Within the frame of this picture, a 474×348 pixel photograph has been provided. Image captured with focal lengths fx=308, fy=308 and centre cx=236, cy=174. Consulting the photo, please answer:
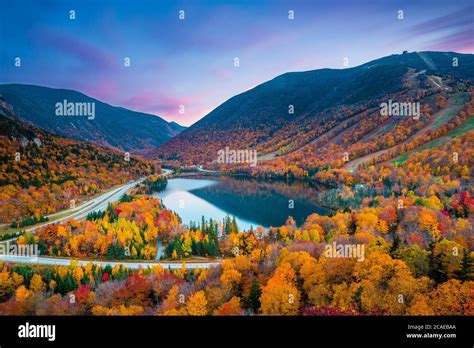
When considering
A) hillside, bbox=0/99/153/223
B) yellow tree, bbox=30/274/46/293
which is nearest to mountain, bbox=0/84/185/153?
hillside, bbox=0/99/153/223

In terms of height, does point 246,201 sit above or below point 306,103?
below

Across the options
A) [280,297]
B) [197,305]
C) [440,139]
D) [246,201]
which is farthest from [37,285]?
[440,139]

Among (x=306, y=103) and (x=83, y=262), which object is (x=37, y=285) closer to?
(x=83, y=262)

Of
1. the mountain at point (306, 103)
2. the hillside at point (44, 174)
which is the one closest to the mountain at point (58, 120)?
the mountain at point (306, 103)

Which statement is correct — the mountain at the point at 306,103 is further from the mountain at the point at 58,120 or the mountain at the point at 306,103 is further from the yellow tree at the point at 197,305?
the yellow tree at the point at 197,305

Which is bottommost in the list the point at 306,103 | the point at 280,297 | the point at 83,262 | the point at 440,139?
the point at 83,262

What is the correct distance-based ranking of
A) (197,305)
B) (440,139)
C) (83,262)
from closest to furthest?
(197,305) < (83,262) < (440,139)
